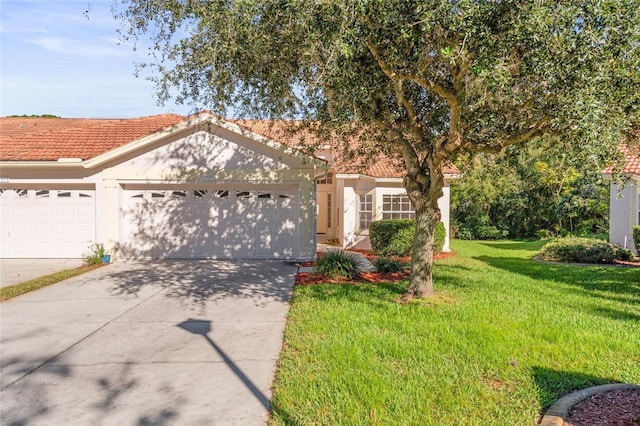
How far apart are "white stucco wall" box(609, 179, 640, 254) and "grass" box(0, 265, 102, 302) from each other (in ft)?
58.0

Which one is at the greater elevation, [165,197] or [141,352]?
[165,197]

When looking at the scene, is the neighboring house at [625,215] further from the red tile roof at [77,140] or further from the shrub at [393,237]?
the red tile roof at [77,140]

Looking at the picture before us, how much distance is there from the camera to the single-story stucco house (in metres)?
14.3

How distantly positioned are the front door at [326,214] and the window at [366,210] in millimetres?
3202

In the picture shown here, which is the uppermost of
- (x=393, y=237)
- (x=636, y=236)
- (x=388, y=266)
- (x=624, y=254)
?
(x=636, y=236)

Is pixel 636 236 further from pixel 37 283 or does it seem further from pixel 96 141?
pixel 96 141

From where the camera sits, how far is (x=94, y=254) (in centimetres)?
1380

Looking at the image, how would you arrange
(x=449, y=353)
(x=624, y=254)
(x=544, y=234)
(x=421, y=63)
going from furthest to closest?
(x=544, y=234), (x=624, y=254), (x=421, y=63), (x=449, y=353)

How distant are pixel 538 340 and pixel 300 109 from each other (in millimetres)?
5772

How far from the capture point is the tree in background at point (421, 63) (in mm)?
5598

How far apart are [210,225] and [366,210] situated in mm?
→ 6202

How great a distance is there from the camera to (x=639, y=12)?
5.69 meters

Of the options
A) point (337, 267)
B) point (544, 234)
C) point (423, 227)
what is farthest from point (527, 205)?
point (423, 227)

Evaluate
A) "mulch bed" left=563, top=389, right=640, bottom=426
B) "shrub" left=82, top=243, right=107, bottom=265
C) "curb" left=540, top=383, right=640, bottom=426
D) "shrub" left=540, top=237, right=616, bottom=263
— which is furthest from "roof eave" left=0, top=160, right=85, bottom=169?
"shrub" left=540, top=237, right=616, bottom=263
